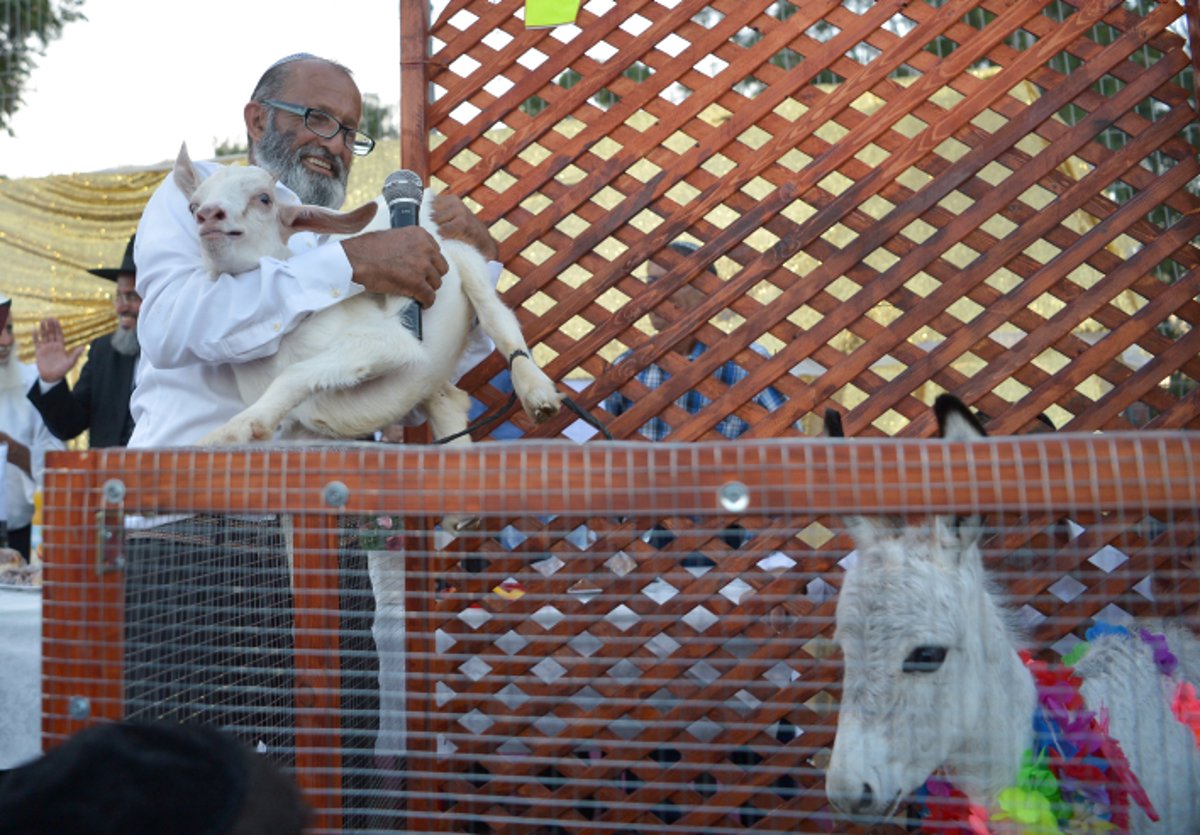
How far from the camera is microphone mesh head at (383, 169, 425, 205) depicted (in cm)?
230

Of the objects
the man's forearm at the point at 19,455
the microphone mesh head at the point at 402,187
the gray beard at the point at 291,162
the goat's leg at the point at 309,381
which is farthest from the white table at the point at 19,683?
the man's forearm at the point at 19,455

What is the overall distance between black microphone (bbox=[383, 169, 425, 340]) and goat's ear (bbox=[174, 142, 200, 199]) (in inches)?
15.9

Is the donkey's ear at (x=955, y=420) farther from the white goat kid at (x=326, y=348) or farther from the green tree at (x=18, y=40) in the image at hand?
the green tree at (x=18, y=40)

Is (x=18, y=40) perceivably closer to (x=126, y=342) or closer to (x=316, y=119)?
(x=126, y=342)

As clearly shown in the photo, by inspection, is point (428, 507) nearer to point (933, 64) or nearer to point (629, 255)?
point (629, 255)

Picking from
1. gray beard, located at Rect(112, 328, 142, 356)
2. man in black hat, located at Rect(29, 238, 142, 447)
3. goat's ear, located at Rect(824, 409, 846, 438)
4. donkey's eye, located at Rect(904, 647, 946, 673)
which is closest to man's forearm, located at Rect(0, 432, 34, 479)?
man in black hat, located at Rect(29, 238, 142, 447)

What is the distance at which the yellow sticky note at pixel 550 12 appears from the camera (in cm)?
265

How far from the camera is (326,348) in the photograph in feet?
6.94

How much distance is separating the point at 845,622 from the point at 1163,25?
1704mm

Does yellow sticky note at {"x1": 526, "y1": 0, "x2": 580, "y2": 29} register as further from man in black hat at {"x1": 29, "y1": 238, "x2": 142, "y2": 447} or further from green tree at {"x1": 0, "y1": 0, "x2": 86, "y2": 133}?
green tree at {"x1": 0, "y1": 0, "x2": 86, "y2": 133}

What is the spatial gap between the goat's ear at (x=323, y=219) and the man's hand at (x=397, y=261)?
2.5 inches

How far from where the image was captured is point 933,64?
2576mm

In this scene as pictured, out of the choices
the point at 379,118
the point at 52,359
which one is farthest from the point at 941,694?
the point at 379,118

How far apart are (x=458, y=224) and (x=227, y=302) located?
2.03ft
